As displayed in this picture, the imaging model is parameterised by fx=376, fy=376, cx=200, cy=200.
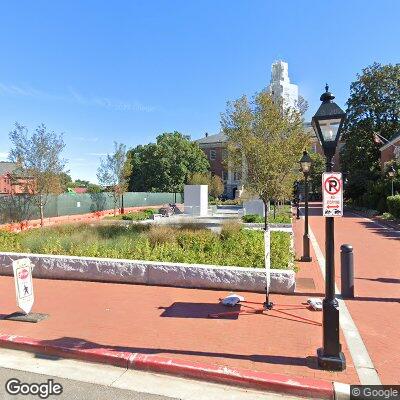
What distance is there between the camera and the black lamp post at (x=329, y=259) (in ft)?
15.8

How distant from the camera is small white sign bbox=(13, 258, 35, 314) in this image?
6.68 m

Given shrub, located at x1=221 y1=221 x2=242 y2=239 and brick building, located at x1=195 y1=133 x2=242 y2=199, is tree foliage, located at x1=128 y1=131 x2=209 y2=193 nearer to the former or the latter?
brick building, located at x1=195 y1=133 x2=242 y2=199

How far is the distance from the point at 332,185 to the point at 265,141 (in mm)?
11839

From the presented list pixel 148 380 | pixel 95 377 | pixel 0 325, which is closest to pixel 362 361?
pixel 148 380

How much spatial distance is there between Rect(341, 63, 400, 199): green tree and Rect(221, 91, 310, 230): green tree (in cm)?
3170

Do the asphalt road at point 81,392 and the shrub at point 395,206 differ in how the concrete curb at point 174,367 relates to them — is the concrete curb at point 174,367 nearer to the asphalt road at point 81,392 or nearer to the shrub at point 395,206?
the asphalt road at point 81,392

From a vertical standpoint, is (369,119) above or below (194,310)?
above

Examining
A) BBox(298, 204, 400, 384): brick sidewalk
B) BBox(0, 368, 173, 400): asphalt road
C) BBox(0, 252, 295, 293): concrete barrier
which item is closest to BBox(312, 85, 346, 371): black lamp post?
BBox(298, 204, 400, 384): brick sidewalk

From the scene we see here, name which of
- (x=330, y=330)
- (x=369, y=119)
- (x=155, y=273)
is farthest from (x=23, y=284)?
(x=369, y=119)

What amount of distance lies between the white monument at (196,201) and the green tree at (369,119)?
21.9 metres

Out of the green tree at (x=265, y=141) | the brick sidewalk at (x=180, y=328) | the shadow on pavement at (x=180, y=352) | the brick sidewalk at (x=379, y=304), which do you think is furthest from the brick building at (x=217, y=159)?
the shadow on pavement at (x=180, y=352)

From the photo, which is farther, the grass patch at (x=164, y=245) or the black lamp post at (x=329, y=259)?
the grass patch at (x=164, y=245)

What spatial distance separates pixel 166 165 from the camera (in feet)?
203

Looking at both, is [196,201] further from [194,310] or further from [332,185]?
[332,185]
